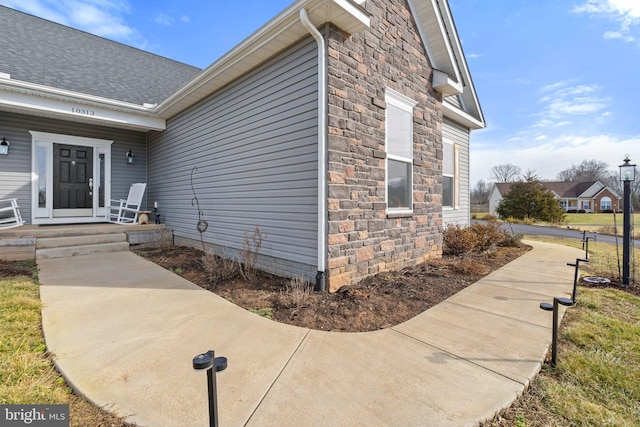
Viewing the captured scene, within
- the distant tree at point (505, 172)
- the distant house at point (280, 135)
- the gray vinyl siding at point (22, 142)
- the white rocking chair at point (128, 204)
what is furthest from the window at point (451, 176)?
the distant tree at point (505, 172)

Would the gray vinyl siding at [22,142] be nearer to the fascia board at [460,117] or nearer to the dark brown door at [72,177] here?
the dark brown door at [72,177]

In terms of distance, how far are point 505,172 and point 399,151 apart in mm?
53890

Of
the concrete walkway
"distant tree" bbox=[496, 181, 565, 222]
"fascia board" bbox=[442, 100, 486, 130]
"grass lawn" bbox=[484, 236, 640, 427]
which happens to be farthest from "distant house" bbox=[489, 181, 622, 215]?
the concrete walkway

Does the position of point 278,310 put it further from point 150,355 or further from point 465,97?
point 465,97

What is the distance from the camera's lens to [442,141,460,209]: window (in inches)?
304

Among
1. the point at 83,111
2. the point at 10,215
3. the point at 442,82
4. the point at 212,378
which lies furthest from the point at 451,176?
the point at 10,215

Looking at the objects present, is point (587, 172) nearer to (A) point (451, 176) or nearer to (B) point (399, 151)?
(A) point (451, 176)

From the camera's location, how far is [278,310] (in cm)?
322

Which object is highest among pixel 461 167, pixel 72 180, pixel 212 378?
pixel 461 167

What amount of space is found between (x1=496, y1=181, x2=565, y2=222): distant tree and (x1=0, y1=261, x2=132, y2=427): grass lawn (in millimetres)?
23204

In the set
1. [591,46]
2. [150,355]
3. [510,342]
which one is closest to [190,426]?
[150,355]

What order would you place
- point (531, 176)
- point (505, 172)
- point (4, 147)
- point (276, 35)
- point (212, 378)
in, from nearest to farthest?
point (212, 378) < point (276, 35) < point (4, 147) < point (531, 176) < point (505, 172)

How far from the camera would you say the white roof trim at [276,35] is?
11.1 feet

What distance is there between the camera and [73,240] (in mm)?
6121
